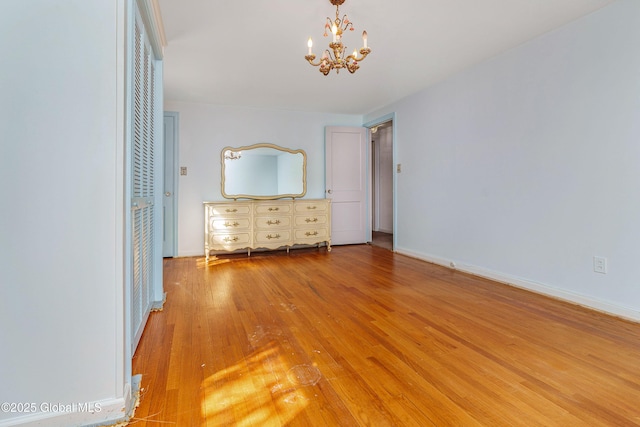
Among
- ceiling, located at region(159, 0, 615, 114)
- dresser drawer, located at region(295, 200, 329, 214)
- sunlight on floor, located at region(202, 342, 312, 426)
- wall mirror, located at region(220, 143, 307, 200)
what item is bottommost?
sunlight on floor, located at region(202, 342, 312, 426)

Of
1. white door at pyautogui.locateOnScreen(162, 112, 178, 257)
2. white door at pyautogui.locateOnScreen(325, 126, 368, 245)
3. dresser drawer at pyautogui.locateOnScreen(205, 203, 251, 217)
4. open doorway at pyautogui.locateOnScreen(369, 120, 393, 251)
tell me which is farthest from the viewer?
open doorway at pyautogui.locateOnScreen(369, 120, 393, 251)

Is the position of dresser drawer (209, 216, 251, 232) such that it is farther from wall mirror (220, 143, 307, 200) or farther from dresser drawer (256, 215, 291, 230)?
wall mirror (220, 143, 307, 200)

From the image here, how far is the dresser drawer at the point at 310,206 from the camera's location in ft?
16.0

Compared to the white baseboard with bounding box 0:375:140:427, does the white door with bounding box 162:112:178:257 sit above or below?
above

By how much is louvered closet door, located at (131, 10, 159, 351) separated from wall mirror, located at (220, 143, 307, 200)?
247 centimetres

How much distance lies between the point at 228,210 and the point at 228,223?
0.18 meters

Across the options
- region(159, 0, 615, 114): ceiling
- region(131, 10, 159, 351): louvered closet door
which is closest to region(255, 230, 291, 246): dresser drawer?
region(159, 0, 615, 114): ceiling

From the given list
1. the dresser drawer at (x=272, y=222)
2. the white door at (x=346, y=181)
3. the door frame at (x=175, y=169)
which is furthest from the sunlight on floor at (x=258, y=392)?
the white door at (x=346, y=181)

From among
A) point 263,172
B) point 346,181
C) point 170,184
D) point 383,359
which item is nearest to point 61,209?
point 383,359

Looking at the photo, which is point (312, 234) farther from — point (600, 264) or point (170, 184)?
point (600, 264)

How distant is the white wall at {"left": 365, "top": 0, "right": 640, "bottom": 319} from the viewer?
2.31 m

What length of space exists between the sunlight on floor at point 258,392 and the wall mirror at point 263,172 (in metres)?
3.48

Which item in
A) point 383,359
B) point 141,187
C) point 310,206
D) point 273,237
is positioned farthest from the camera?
point 310,206

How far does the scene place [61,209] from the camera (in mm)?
1140
